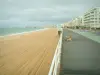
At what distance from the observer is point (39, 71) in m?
4.96

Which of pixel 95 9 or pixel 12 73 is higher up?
pixel 95 9

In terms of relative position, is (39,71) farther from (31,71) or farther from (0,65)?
(0,65)

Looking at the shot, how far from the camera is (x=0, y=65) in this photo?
5812mm

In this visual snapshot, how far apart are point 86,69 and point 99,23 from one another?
80.6 m

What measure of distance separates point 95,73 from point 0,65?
3386mm

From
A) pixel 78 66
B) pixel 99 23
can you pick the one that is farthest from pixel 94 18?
pixel 78 66

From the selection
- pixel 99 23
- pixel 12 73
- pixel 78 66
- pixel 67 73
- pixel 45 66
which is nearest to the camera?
pixel 12 73

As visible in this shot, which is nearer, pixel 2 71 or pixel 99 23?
pixel 2 71

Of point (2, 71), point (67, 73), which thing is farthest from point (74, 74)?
point (2, 71)

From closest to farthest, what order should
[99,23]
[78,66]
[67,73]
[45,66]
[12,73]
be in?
[12,73] < [67,73] < [45,66] < [78,66] < [99,23]

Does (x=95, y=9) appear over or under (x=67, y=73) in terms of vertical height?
over

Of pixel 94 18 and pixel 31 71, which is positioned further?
pixel 94 18

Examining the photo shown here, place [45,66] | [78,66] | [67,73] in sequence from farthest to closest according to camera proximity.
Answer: [78,66] → [45,66] → [67,73]

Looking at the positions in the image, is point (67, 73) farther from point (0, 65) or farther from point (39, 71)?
point (0, 65)
